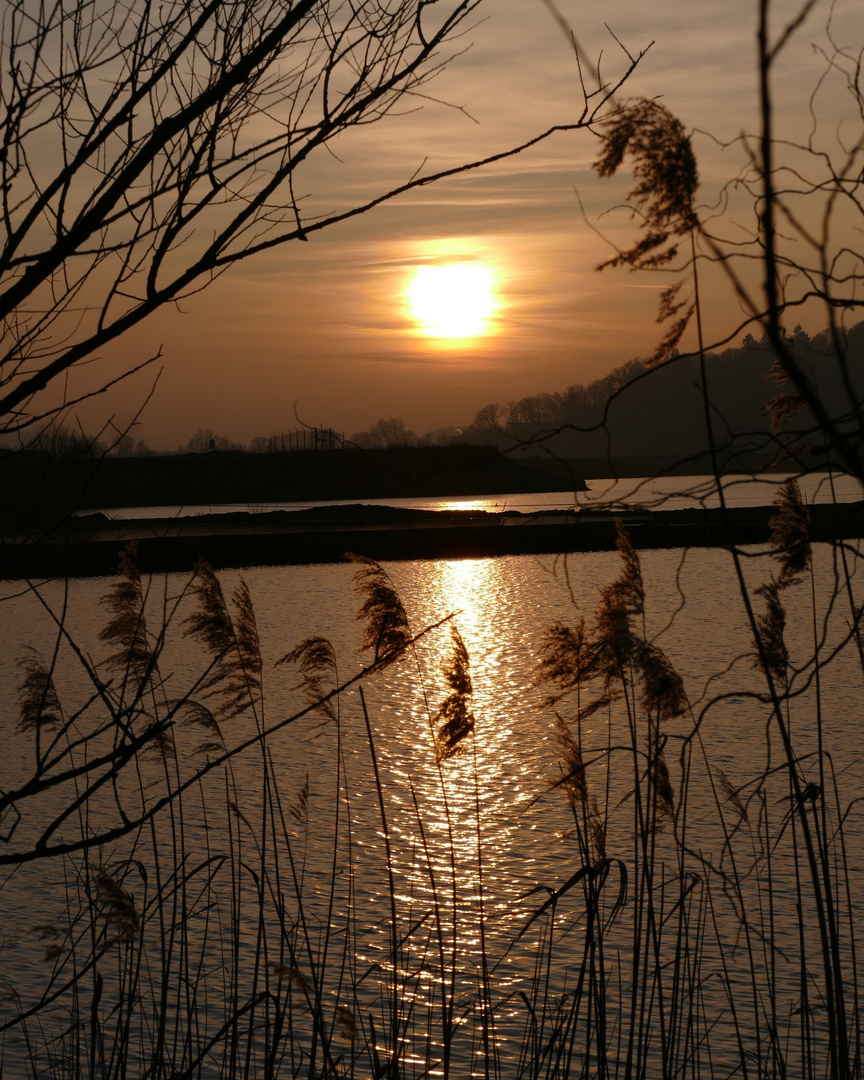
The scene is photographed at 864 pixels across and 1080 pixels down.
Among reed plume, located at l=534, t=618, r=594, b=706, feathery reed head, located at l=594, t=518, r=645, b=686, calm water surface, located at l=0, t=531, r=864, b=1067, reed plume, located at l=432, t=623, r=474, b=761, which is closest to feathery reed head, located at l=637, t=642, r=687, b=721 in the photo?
feathery reed head, located at l=594, t=518, r=645, b=686

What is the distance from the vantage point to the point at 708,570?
2872 cm

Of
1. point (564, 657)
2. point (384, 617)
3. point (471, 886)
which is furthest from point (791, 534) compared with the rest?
point (471, 886)

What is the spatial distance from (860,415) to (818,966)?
206 inches

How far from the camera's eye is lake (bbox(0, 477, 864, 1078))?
3.41 metres

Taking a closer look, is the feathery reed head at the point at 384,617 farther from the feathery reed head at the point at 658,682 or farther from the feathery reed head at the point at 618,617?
the feathery reed head at the point at 658,682

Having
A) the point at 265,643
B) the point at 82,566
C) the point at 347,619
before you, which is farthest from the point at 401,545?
the point at 265,643

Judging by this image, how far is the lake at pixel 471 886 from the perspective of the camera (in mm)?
3414

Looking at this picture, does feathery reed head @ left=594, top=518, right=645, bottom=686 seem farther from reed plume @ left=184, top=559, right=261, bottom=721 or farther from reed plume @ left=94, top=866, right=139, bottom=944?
reed plume @ left=94, top=866, right=139, bottom=944

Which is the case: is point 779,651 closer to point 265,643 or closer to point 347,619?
point 265,643

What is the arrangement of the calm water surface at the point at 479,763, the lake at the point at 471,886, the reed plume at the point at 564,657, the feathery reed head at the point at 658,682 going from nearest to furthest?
1. the feathery reed head at the point at 658,682
2. the reed plume at the point at 564,657
3. the lake at the point at 471,886
4. the calm water surface at the point at 479,763

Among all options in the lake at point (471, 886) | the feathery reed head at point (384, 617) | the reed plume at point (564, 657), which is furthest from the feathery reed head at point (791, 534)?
the feathery reed head at point (384, 617)

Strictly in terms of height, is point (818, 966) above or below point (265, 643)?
below

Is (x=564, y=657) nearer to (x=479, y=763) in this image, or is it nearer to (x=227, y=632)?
(x=227, y=632)

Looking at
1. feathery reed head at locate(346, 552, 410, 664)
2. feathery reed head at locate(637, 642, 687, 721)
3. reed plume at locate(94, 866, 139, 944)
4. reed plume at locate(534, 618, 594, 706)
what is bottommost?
reed plume at locate(94, 866, 139, 944)
